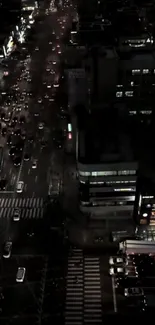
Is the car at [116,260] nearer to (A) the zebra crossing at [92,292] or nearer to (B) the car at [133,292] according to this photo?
(A) the zebra crossing at [92,292]

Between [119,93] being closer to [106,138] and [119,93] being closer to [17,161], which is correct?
[106,138]

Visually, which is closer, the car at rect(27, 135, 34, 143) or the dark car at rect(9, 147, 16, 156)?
the dark car at rect(9, 147, 16, 156)

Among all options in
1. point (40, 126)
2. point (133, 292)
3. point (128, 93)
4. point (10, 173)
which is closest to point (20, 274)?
point (133, 292)


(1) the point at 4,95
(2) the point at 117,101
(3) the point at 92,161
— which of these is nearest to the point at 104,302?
(3) the point at 92,161

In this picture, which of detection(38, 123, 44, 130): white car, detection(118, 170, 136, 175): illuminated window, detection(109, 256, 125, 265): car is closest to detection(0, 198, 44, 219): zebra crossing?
detection(109, 256, 125, 265): car

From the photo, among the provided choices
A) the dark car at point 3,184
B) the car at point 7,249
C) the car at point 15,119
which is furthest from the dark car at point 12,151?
the car at point 7,249

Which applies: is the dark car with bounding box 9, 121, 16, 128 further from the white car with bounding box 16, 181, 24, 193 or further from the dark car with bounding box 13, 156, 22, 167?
the white car with bounding box 16, 181, 24, 193
